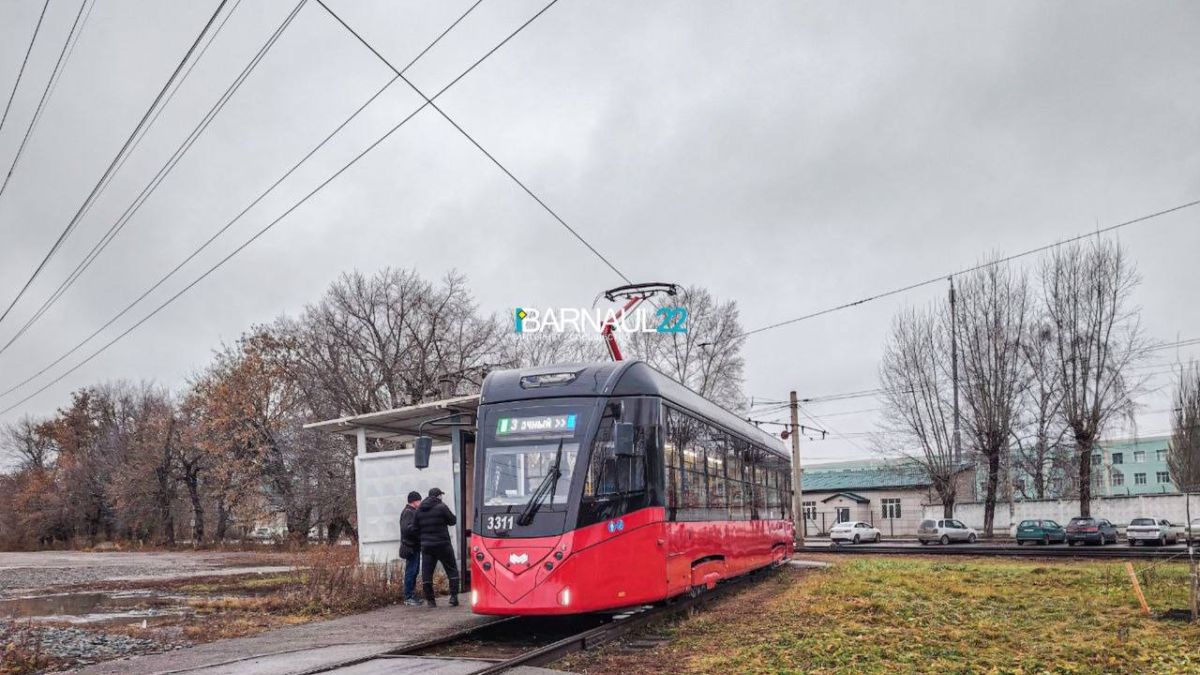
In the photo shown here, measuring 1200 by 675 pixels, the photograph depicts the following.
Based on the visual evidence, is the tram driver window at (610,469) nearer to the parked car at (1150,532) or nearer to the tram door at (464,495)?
the tram door at (464,495)

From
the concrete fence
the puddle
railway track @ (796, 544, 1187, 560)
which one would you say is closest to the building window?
the concrete fence

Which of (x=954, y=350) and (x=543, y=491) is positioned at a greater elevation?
(x=954, y=350)

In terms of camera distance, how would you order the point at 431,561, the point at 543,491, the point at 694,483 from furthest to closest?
the point at 431,561 < the point at 694,483 < the point at 543,491

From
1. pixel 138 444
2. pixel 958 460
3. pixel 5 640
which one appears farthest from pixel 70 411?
pixel 5 640

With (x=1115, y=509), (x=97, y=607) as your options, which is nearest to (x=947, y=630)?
(x=97, y=607)

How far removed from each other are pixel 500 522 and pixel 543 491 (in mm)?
632

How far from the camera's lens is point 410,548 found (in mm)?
14672

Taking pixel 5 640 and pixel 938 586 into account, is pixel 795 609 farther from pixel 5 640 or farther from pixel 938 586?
pixel 5 640

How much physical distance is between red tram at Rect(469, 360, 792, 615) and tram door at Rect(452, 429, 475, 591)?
11.2 ft

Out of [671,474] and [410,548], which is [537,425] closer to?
[671,474]

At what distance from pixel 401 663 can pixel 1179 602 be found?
10.1m

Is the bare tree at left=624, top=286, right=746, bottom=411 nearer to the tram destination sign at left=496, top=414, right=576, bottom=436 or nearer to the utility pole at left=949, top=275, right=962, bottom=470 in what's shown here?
the utility pole at left=949, top=275, right=962, bottom=470

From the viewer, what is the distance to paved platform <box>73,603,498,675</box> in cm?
907

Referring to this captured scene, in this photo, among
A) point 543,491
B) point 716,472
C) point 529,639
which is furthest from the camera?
point 716,472
